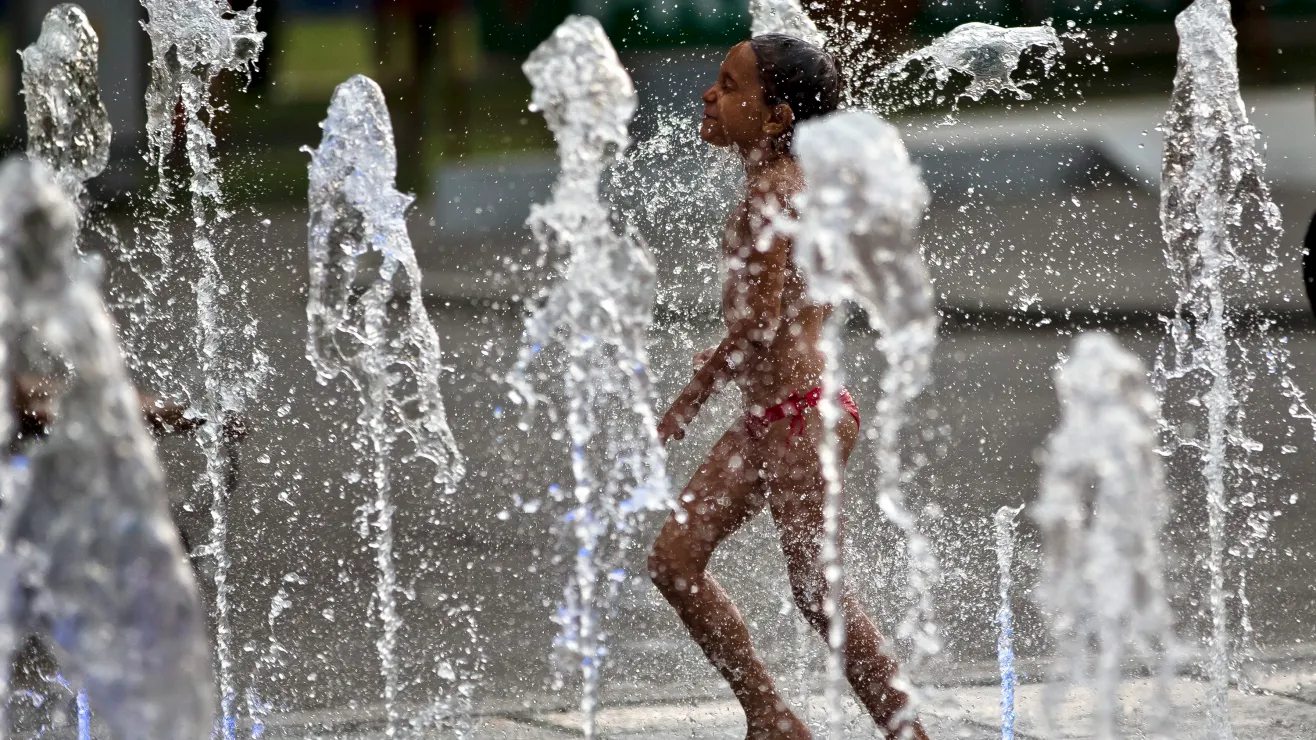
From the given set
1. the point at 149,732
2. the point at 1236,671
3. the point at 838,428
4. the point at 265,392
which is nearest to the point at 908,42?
the point at 265,392

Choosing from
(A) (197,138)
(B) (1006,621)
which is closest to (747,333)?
(B) (1006,621)

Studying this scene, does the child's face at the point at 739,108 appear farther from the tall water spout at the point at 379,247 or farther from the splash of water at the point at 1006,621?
the splash of water at the point at 1006,621

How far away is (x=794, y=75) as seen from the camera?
135 inches

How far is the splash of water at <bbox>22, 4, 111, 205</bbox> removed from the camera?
15.7ft

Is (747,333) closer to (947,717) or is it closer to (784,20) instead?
(947,717)

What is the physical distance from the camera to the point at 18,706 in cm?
408

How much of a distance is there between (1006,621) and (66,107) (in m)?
2.78

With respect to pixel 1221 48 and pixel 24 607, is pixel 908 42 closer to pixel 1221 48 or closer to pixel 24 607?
pixel 1221 48

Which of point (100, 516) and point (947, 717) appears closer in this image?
point (100, 516)

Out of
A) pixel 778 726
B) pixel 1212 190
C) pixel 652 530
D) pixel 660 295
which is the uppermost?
pixel 1212 190

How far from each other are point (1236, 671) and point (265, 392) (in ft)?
13.3

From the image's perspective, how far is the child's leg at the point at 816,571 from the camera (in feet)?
11.0

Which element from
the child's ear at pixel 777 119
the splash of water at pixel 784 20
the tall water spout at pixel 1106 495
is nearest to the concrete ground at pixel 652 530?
the splash of water at pixel 784 20

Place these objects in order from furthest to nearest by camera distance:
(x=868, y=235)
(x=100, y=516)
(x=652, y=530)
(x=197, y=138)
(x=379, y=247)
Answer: (x=197, y=138), (x=652, y=530), (x=379, y=247), (x=868, y=235), (x=100, y=516)
